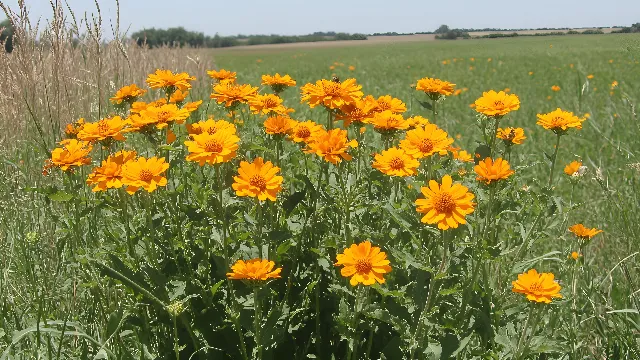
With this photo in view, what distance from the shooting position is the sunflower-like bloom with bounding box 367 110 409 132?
1753mm

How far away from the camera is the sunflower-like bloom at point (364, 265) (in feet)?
4.33

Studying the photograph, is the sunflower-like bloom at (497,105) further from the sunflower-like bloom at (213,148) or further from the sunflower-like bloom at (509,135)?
the sunflower-like bloom at (213,148)

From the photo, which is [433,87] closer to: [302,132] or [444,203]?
[302,132]

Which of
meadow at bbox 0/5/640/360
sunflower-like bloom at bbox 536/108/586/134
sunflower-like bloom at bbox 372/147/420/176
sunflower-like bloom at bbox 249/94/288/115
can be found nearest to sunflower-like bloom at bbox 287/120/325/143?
meadow at bbox 0/5/640/360

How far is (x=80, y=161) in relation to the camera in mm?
1692

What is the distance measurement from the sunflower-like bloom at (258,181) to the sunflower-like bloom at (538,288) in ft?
2.31

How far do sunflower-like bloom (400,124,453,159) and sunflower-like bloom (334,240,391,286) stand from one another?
0.33 m

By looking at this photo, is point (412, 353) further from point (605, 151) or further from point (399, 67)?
point (399, 67)

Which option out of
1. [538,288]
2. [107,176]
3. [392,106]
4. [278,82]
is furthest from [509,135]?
[107,176]

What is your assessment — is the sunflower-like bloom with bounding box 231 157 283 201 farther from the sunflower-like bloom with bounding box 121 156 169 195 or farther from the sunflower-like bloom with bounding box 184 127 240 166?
the sunflower-like bloom with bounding box 121 156 169 195

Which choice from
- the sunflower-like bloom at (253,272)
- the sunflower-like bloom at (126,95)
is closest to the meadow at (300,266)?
the sunflower-like bloom at (253,272)

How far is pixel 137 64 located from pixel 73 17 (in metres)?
3.31

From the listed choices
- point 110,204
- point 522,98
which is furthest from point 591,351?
point 522,98

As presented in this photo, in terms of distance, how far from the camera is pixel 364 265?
1343 millimetres
